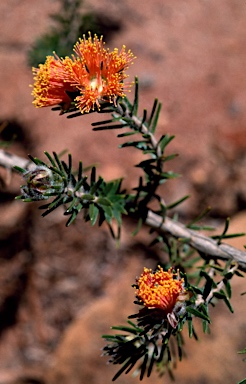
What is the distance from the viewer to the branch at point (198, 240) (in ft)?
4.36

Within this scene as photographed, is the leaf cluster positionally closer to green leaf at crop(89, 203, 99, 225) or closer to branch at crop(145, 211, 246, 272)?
green leaf at crop(89, 203, 99, 225)

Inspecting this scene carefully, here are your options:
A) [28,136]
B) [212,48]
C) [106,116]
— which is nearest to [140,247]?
[106,116]

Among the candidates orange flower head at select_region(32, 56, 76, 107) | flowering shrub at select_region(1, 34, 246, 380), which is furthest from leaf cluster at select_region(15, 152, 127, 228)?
orange flower head at select_region(32, 56, 76, 107)

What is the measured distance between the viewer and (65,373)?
3006 mm

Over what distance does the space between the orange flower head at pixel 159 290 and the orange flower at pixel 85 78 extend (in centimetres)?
41

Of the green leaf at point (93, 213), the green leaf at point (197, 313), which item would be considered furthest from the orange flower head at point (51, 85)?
the green leaf at point (197, 313)

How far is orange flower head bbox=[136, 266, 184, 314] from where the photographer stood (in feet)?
3.22

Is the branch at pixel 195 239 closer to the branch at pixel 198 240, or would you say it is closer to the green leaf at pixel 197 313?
the branch at pixel 198 240

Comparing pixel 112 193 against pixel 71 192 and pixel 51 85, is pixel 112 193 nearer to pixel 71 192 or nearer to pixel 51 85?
pixel 71 192

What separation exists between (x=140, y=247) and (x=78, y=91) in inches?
87.0

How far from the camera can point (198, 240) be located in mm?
1413

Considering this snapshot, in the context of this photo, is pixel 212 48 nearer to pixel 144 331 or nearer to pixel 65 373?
pixel 65 373

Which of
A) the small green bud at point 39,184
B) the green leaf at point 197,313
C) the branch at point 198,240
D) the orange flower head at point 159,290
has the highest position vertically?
the small green bud at point 39,184

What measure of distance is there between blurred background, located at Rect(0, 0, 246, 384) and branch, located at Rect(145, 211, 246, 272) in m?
1.54
